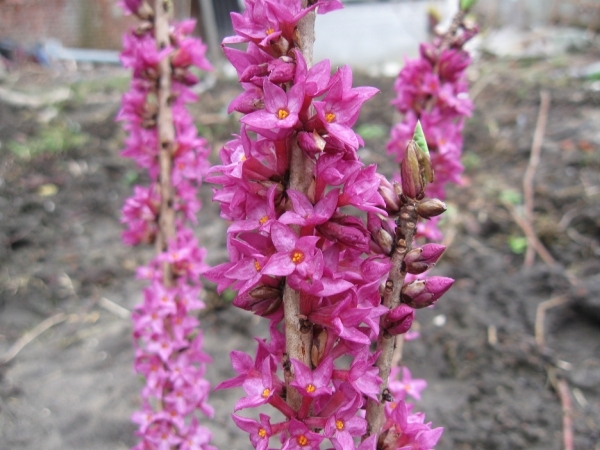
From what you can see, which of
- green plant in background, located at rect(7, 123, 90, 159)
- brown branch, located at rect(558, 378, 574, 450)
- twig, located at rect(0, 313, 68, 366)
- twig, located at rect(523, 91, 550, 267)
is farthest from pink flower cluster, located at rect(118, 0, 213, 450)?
green plant in background, located at rect(7, 123, 90, 159)

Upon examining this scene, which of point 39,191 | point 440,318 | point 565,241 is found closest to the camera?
point 440,318

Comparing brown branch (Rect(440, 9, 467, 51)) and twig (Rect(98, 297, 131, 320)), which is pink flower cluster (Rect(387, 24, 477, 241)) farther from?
twig (Rect(98, 297, 131, 320))

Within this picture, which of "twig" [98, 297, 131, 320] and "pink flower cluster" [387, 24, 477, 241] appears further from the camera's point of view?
"twig" [98, 297, 131, 320]

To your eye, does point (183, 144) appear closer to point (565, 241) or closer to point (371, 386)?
point (371, 386)

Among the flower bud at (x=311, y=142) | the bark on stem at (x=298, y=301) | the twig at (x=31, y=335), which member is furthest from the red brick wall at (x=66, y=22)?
the flower bud at (x=311, y=142)

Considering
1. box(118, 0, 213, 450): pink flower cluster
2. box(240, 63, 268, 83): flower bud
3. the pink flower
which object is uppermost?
box(240, 63, 268, 83): flower bud

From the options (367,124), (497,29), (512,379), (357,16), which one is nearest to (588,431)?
(512,379)

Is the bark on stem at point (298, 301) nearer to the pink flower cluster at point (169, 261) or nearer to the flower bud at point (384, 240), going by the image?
the flower bud at point (384, 240)
